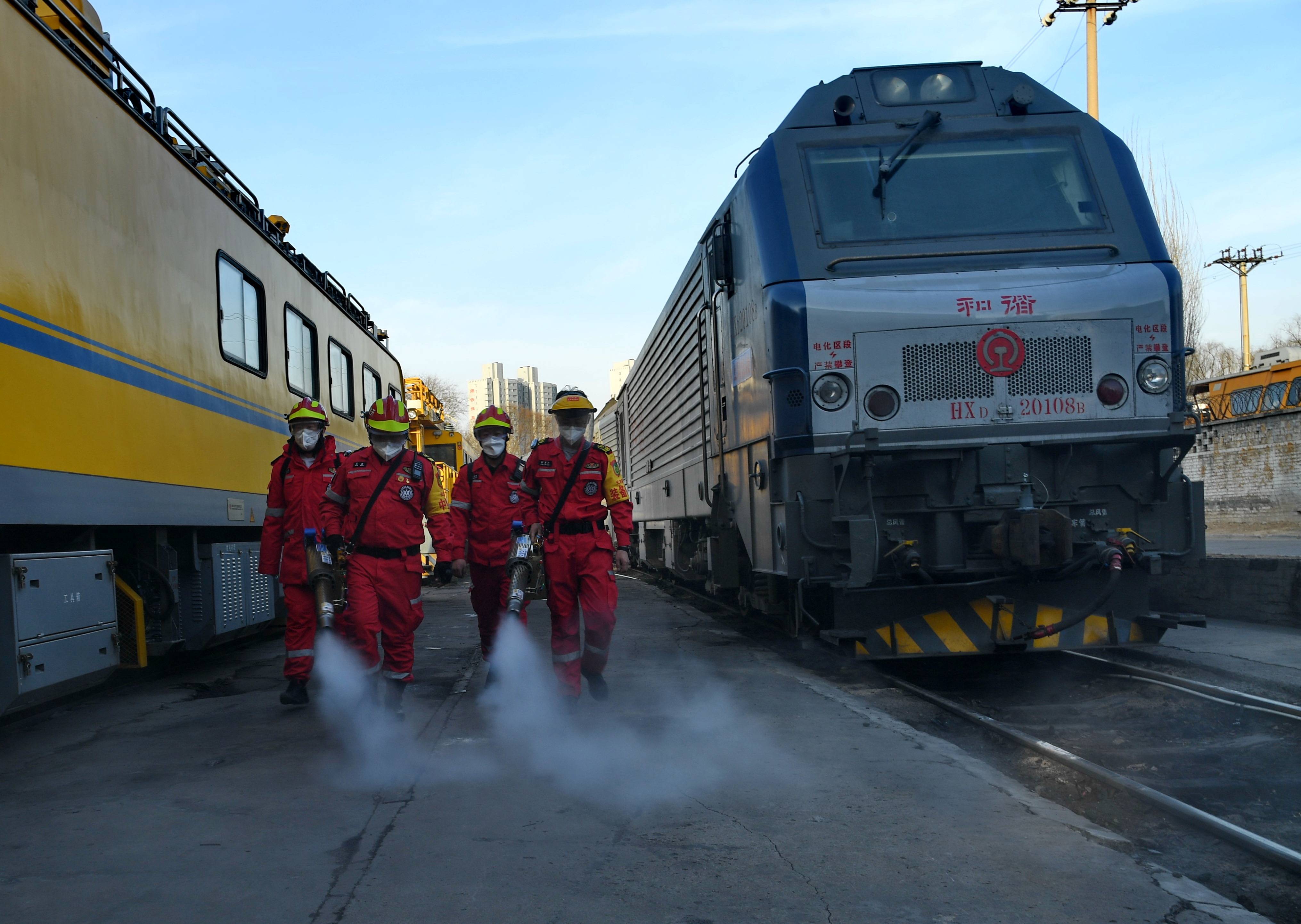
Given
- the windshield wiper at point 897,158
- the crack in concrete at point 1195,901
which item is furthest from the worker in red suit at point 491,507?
the crack in concrete at point 1195,901

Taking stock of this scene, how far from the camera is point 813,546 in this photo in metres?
6.12

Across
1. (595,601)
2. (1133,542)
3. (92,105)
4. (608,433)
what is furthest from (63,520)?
(608,433)

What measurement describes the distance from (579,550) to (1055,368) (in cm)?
298

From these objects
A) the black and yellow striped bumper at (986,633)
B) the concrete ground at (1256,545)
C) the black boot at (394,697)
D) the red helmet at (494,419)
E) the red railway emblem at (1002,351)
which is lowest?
the concrete ground at (1256,545)

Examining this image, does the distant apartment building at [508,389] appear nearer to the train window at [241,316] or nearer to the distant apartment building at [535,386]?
the distant apartment building at [535,386]

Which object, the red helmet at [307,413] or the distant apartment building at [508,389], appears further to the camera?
the distant apartment building at [508,389]

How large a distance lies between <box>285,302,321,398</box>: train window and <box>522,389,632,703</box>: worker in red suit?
4.30m

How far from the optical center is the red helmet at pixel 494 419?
282 inches

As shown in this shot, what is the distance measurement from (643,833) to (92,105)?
5121 mm

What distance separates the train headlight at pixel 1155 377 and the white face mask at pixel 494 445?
3.96 m

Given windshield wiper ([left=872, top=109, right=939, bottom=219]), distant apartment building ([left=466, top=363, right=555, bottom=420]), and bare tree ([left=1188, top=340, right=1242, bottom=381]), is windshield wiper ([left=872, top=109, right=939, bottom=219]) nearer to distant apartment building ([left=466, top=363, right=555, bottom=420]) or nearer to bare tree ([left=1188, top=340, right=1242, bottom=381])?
bare tree ([left=1188, top=340, right=1242, bottom=381])

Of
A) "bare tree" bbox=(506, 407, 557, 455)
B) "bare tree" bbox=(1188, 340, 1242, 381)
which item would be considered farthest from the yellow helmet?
"bare tree" bbox=(506, 407, 557, 455)

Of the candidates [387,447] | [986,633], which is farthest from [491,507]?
[986,633]

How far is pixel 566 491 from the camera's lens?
6.41m
